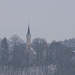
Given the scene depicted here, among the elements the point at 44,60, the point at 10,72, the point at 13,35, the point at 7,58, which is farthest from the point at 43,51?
the point at 13,35

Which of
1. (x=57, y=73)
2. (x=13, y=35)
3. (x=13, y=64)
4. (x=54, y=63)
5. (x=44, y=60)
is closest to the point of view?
(x=57, y=73)

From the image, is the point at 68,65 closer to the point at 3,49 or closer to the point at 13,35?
the point at 3,49

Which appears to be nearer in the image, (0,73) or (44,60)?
(0,73)

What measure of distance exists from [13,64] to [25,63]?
7.74ft

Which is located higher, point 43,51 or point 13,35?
point 13,35

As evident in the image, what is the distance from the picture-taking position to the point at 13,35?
81625 mm

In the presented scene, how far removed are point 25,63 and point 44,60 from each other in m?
5.88

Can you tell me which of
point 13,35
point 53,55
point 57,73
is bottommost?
point 57,73

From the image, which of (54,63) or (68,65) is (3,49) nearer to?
(54,63)

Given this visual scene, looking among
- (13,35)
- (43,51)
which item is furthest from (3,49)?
(13,35)

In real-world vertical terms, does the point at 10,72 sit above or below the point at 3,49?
below

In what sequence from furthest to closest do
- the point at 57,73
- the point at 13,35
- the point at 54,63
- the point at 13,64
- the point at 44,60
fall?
1. the point at 13,35
2. the point at 44,60
3. the point at 54,63
4. the point at 13,64
5. the point at 57,73

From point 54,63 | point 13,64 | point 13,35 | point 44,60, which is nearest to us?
point 13,64

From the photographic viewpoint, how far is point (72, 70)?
4691cm
